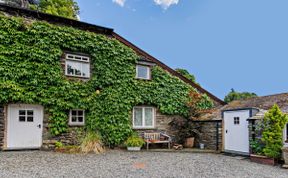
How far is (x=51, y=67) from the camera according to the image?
895 cm

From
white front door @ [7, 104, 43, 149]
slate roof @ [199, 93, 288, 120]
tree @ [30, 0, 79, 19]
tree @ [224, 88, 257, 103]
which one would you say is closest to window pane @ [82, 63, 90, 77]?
white front door @ [7, 104, 43, 149]

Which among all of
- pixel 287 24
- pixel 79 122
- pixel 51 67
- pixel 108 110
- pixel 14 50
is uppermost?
pixel 287 24

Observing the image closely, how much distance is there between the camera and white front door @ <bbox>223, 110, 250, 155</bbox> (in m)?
8.32

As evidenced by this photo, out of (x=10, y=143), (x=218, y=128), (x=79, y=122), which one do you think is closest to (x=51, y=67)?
(x=79, y=122)

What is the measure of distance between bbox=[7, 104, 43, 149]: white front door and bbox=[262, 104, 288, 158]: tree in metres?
9.18

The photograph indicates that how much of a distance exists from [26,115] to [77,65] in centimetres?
321

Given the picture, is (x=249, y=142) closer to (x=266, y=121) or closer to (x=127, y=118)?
(x=266, y=121)

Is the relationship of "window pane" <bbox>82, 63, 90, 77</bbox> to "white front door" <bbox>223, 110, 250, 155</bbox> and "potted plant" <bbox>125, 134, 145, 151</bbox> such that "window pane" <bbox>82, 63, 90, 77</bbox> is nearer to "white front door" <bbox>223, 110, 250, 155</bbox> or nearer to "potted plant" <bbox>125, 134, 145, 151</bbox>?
"potted plant" <bbox>125, 134, 145, 151</bbox>

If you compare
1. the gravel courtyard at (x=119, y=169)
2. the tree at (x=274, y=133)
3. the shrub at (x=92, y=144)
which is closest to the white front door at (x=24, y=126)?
the gravel courtyard at (x=119, y=169)

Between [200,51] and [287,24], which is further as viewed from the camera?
[200,51]

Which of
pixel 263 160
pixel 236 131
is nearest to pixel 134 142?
pixel 236 131

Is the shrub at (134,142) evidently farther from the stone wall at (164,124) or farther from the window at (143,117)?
the stone wall at (164,124)

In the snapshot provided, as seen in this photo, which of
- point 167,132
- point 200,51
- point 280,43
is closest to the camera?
point 167,132

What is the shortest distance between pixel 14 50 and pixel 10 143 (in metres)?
3.92
